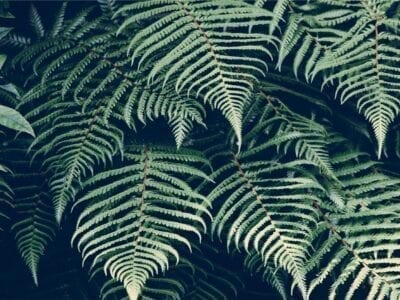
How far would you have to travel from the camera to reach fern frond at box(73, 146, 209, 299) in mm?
1352

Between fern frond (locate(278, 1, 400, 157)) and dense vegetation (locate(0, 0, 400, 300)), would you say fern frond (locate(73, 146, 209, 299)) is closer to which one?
dense vegetation (locate(0, 0, 400, 300))

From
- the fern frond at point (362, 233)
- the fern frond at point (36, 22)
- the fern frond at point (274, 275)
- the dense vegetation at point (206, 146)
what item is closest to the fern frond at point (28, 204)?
the dense vegetation at point (206, 146)

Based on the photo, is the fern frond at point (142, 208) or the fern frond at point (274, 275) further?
the fern frond at point (274, 275)

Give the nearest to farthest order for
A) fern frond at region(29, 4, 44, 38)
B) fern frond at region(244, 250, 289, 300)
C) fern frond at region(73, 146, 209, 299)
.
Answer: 1. fern frond at region(73, 146, 209, 299)
2. fern frond at region(244, 250, 289, 300)
3. fern frond at region(29, 4, 44, 38)

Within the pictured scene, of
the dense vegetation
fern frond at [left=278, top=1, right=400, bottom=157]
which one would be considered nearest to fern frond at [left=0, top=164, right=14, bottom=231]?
the dense vegetation

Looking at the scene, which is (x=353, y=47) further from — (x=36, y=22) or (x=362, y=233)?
(x=36, y=22)

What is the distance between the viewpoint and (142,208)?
142 centimetres

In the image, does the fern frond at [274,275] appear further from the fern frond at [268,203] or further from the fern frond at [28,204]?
the fern frond at [28,204]

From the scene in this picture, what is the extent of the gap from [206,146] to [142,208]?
0.92 feet

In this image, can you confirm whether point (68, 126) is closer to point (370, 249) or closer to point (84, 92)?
A: point (84, 92)

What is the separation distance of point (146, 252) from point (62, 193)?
8.9 inches

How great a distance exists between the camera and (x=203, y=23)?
1.51 m

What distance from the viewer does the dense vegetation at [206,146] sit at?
1.42 meters

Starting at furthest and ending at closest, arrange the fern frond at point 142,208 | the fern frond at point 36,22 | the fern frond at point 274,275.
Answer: the fern frond at point 36,22 → the fern frond at point 274,275 → the fern frond at point 142,208
